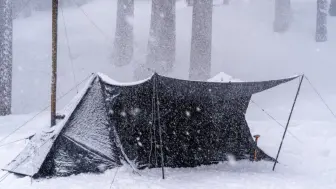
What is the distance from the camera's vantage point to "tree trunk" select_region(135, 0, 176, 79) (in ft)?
53.0

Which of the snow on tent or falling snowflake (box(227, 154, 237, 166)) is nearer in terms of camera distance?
the snow on tent

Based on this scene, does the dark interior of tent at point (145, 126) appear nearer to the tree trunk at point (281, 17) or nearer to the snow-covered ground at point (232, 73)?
the snow-covered ground at point (232, 73)

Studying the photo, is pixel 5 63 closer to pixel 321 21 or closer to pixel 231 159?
pixel 231 159

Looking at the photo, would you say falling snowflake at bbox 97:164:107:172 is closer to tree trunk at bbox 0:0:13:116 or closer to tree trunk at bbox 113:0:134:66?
tree trunk at bbox 0:0:13:116

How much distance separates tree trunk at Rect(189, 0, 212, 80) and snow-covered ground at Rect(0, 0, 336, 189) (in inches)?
67.4

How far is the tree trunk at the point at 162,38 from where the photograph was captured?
16.2m

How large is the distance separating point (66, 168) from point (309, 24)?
17.8m

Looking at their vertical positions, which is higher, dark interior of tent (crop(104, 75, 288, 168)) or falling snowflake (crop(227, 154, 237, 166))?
dark interior of tent (crop(104, 75, 288, 168))

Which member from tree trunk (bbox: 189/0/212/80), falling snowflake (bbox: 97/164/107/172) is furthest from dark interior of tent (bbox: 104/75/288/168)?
tree trunk (bbox: 189/0/212/80)

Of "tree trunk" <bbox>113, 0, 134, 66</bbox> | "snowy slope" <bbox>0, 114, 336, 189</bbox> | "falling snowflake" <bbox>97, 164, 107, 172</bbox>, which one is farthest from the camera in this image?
"tree trunk" <bbox>113, 0, 134, 66</bbox>

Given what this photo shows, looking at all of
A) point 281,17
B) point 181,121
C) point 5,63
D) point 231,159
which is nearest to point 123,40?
point 5,63

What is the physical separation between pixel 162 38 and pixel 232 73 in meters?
3.53

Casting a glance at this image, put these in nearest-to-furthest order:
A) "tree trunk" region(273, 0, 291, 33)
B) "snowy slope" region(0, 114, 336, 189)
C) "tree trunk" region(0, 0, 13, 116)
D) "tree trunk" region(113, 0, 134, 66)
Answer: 1. "snowy slope" region(0, 114, 336, 189)
2. "tree trunk" region(0, 0, 13, 116)
3. "tree trunk" region(113, 0, 134, 66)
4. "tree trunk" region(273, 0, 291, 33)

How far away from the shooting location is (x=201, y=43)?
15.8 metres
